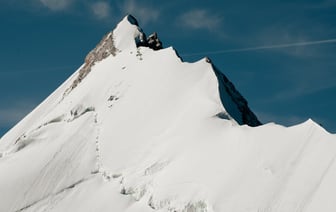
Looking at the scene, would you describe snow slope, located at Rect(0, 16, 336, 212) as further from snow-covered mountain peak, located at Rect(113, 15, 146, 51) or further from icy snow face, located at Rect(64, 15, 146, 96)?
icy snow face, located at Rect(64, 15, 146, 96)

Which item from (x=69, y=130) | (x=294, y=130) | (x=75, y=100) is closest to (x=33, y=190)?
(x=69, y=130)

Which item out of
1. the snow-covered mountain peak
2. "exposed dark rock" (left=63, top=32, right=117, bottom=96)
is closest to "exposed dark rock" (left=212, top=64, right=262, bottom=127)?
the snow-covered mountain peak

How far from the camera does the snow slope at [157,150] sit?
39.0 metres

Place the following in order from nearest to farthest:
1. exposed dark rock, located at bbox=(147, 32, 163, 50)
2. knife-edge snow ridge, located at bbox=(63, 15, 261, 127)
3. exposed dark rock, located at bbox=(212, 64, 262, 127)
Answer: exposed dark rock, located at bbox=(212, 64, 262, 127) < knife-edge snow ridge, located at bbox=(63, 15, 261, 127) < exposed dark rock, located at bbox=(147, 32, 163, 50)

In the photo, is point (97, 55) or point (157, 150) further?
point (97, 55)

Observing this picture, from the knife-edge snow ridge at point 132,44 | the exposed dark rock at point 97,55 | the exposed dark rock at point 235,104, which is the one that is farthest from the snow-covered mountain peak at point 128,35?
the exposed dark rock at point 235,104

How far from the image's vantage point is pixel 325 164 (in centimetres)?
3762

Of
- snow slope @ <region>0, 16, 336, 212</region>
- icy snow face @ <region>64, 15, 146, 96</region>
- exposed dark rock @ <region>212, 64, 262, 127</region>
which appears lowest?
snow slope @ <region>0, 16, 336, 212</region>

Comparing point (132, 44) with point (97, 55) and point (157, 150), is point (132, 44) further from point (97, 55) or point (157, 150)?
point (157, 150)

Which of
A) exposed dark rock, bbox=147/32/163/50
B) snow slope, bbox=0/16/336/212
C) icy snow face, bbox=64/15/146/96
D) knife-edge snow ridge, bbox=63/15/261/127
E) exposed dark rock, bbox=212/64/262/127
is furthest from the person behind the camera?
exposed dark rock, bbox=147/32/163/50

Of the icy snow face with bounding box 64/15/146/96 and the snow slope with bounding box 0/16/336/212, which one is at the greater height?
the icy snow face with bounding box 64/15/146/96

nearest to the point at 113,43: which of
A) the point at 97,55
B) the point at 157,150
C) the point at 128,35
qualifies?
the point at 128,35

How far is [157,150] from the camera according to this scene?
49156mm

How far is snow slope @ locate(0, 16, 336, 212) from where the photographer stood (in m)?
39.0
